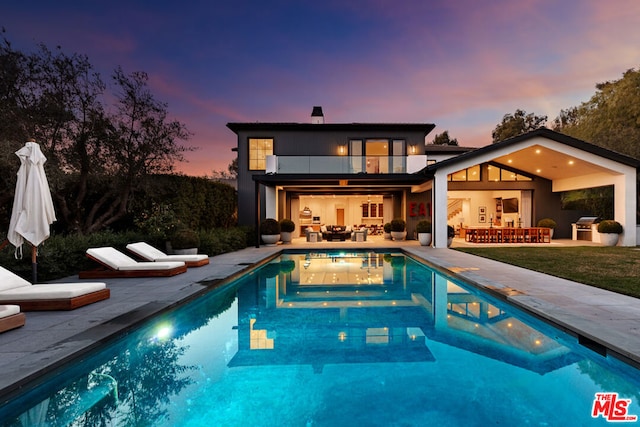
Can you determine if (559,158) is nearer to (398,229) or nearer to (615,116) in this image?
(398,229)

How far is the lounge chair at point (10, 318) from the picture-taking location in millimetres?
3885

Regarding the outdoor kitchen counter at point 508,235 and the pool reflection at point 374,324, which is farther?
the outdoor kitchen counter at point 508,235

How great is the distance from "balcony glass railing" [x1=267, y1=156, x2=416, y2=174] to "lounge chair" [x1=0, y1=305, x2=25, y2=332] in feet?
39.8

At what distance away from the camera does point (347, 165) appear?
1548cm

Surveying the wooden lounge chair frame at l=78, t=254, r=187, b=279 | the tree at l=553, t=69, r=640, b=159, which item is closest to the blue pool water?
the wooden lounge chair frame at l=78, t=254, r=187, b=279

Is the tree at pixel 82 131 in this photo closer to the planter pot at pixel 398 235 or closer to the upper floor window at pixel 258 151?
the upper floor window at pixel 258 151

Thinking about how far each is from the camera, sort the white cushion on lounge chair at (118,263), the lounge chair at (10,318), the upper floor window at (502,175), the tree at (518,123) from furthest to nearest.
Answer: the tree at (518,123)
the upper floor window at (502,175)
the white cushion on lounge chair at (118,263)
the lounge chair at (10,318)

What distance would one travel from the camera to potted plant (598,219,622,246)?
46.7 ft

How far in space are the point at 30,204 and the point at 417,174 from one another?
1359cm

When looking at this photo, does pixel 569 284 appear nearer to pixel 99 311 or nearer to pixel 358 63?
pixel 99 311

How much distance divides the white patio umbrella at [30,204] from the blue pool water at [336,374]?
2.76m

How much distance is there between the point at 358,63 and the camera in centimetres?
1850

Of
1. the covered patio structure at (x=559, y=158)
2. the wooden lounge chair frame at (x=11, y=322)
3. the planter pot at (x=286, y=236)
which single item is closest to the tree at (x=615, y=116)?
the covered patio structure at (x=559, y=158)

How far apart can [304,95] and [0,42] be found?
16.7 m
